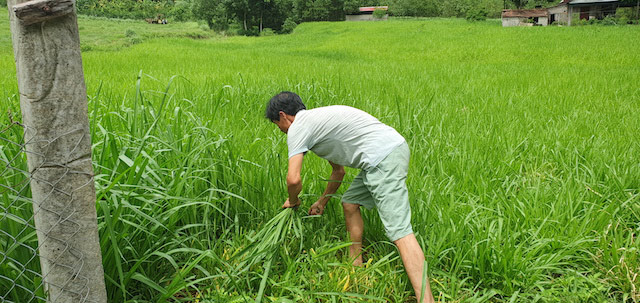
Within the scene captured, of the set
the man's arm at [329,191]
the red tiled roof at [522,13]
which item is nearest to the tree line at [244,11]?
the red tiled roof at [522,13]

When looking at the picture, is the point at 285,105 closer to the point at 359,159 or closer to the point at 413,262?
the point at 359,159

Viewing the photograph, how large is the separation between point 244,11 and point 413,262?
37.4 m

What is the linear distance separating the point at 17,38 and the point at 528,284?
2.13 meters

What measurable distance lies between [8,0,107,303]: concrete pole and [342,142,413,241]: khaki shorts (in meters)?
1.18

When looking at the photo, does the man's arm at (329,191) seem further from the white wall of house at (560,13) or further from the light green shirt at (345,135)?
the white wall of house at (560,13)

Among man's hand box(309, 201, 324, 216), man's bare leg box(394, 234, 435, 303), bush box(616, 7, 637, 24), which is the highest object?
bush box(616, 7, 637, 24)

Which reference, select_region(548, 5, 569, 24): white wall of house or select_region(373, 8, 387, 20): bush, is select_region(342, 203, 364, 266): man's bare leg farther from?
select_region(373, 8, 387, 20): bush

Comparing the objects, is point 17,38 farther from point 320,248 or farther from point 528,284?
point 528,284

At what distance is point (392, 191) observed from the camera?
2.10 m

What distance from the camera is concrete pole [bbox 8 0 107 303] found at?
1218mm

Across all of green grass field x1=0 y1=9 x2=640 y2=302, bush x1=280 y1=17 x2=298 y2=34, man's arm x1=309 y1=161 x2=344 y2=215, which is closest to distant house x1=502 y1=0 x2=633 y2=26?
bush x1=280 y1=17 x2=298 y2=34

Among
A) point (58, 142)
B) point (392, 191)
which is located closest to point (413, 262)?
point (392, 191)

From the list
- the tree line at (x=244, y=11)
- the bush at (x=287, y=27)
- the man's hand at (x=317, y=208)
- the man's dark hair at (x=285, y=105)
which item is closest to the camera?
the man's dark hair at (x=285, y=105)

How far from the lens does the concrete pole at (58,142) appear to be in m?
1.22
